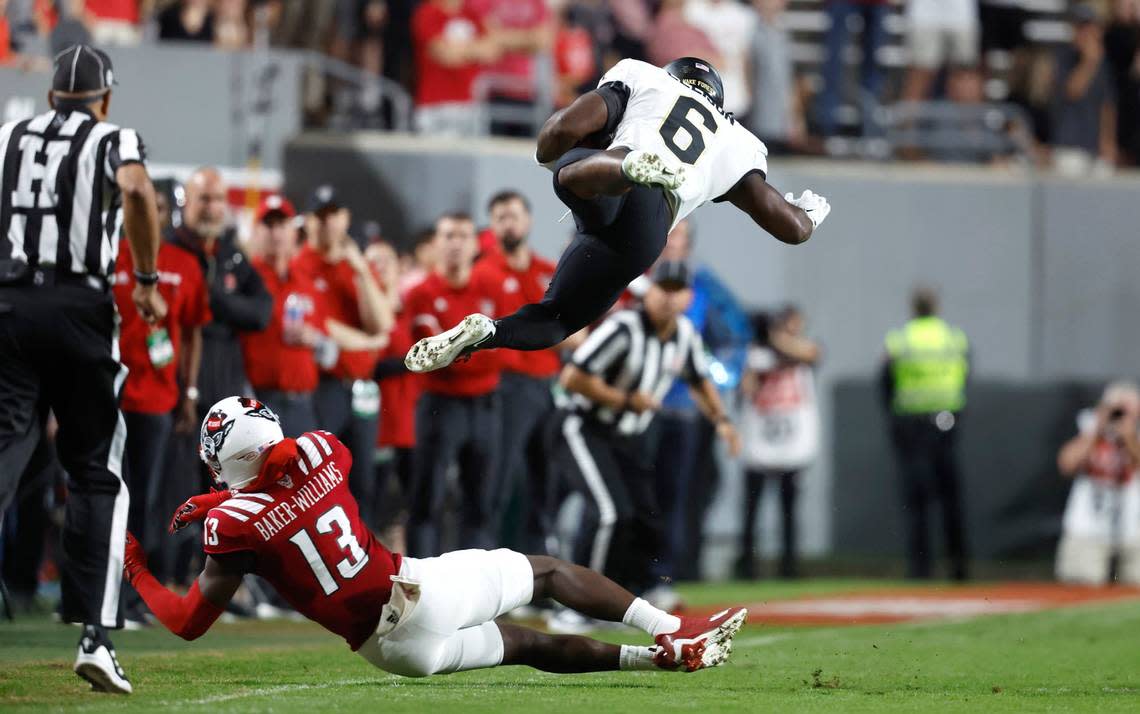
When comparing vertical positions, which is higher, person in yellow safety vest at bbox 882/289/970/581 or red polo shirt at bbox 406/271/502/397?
red polo shirt at bbox 406/271/502/397

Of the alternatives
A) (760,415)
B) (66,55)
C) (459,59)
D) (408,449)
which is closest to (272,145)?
(459,59)

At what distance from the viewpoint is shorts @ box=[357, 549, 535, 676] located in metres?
6.92

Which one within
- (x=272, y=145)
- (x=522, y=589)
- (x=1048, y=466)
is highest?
(x=272, y=145)

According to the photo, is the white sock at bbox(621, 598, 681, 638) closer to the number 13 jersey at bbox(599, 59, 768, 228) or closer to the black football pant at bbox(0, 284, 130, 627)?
the number 13 jersey at bbox(599, 59, 768, 228)

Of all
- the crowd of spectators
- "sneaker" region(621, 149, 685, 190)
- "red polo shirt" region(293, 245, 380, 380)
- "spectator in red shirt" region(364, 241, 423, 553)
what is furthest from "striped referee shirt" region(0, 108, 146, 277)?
the crowd of spectators

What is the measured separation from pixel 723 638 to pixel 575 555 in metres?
3.82

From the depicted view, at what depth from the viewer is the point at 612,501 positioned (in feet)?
35.7

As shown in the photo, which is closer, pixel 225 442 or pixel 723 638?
pixel 225 442

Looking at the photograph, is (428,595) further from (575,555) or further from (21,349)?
(575,555)

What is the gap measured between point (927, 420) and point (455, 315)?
5903 mm

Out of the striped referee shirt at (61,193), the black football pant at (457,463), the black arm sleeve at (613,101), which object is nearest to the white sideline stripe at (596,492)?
the black football pant at (457,463)

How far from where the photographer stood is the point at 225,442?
6.76 meters

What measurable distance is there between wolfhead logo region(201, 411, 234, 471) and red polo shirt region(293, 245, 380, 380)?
4468mm

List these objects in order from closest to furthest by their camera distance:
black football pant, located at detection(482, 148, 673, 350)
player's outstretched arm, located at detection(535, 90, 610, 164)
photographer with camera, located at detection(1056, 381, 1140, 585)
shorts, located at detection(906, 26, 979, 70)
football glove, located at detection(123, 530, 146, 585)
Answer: football glove, located at detection(123, 530, 146, 585) → player's outstretched arm, located at detection(535, 90, 610, 164) → black football pant, located at detection(482, 148, 673, 350) → photographer with camera, located at detection(1056, 381, 1140, 585) → shorts, located at detection(906, 26, 979, 70)
